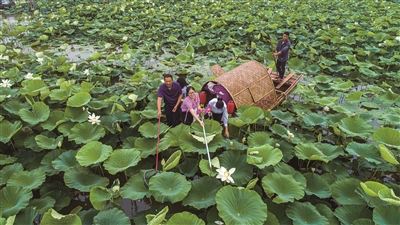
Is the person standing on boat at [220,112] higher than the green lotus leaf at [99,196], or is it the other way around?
the person standing on boat at [220,112]

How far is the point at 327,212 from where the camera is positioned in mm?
2803

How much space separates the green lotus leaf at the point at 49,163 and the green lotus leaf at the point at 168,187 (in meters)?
1.31

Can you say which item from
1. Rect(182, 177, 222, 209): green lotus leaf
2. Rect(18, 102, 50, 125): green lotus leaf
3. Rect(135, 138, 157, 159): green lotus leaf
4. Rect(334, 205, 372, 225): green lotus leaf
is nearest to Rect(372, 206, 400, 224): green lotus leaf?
Rect(334, 205, 372, 225): green lotus leaf

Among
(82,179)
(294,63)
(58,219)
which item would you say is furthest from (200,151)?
(294,63)

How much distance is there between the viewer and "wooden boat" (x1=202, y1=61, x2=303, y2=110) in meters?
4.43

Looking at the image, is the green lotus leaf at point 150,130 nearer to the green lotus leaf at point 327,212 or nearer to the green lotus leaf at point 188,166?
the green lotus leaf at point 188,166

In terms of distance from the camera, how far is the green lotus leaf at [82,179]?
3094 mm

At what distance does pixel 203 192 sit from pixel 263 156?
82 cm

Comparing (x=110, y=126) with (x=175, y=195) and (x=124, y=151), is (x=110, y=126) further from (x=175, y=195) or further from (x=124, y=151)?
(x=175, y=195)

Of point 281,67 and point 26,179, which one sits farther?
point 281,67

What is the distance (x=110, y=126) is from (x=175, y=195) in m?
1.90

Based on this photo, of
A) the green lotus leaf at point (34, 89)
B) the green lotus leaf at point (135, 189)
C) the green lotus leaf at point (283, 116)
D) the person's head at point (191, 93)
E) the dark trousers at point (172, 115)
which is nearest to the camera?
the green lotus leaf at point (135, 189)

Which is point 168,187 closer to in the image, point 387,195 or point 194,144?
point 194,144

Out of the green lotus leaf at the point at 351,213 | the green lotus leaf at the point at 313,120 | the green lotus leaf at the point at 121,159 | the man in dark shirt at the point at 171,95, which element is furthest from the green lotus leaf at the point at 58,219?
the green lotus leaf at the point at 313,120
